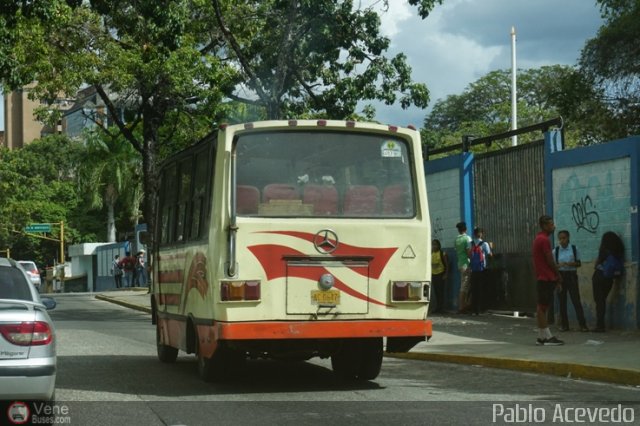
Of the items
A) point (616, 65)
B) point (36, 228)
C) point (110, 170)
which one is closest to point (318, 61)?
point (616, 65)

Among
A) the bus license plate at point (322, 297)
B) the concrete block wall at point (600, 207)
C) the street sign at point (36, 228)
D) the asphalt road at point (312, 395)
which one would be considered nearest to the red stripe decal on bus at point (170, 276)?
the asphalt road at point (312, 395)

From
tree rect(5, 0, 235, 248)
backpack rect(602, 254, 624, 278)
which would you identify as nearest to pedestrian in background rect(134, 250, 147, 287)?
tree rect(5, 0, 235, 248)

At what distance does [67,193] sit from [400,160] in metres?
84.8

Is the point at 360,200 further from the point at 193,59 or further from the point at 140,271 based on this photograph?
the point at 140,271

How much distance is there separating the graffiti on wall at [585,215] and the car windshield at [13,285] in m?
11.2

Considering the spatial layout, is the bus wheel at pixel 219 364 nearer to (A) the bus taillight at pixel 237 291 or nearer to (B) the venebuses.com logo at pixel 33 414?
(A) the bus taillight at pixel 237 291

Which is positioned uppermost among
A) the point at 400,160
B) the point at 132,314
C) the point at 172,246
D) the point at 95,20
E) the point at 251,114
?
the point at 95,20

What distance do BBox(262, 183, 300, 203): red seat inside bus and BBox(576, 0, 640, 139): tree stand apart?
2941 centimetres

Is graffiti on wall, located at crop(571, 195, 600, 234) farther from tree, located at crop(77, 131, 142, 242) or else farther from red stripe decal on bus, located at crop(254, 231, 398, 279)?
tree, located at crop(77, 131, 142, 242)

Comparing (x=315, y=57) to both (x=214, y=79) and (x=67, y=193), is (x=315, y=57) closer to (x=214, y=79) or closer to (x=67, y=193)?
(x=214, y=79)

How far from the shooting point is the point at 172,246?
13.4 metres

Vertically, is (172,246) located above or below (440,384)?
above

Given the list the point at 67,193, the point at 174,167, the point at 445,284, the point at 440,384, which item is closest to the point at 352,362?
the point at 440,384

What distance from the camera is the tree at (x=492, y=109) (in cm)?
7069
